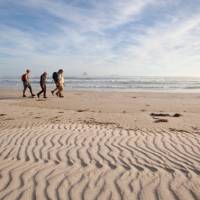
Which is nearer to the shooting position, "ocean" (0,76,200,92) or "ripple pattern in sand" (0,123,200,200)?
"ripple pattern in sand" (0,123,200,200)

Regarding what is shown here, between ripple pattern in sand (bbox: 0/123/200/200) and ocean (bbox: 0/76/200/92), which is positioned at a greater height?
ripple pattern in sand (bbox: 0/123/200/200)

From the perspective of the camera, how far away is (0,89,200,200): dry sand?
13.8 feet

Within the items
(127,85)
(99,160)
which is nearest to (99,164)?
(99,160)

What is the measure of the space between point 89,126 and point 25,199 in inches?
195

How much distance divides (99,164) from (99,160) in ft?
0.74

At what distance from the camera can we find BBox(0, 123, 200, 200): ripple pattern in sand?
4.20m

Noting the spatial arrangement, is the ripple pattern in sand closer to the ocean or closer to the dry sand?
the dry sand

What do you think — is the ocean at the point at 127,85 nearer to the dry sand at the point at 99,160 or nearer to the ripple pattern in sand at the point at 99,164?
the dry sand at the point at 99,160

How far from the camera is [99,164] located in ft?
17.4

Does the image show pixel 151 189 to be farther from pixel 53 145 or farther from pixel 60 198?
pixel 53 145

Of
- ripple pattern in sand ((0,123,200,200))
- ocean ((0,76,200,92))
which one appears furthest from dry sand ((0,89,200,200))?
ocean ((0,76,200,92))

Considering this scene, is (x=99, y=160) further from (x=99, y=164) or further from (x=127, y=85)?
(x=127, y=85)

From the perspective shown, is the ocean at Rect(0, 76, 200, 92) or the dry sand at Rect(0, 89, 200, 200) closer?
the dry sand at Rect(0, 89, 200, 200)

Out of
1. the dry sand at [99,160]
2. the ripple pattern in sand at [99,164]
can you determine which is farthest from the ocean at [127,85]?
the ripple pattern in sand at [99,164]
